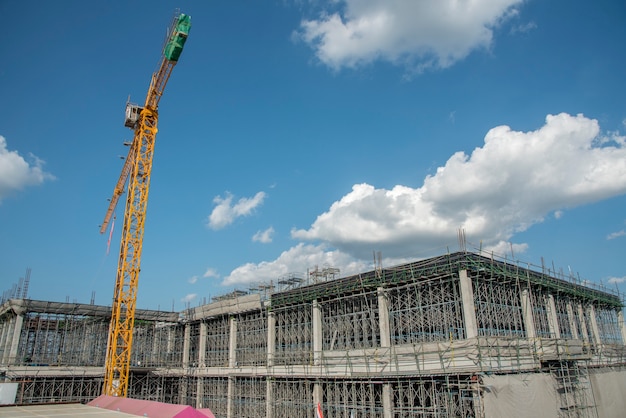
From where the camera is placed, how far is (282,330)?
1543 inches

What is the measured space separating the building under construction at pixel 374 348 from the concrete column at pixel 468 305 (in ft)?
0.19

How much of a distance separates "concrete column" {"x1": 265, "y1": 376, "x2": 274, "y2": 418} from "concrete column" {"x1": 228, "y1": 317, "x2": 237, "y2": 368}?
6598 millimetres

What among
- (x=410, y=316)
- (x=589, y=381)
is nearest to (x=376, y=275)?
(x=410, y=316)

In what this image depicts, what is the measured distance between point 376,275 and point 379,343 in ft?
15.9

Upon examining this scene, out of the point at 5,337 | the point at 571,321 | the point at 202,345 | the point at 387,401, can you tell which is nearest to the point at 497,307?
the point at 387,401

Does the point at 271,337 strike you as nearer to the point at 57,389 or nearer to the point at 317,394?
the point at 317,394

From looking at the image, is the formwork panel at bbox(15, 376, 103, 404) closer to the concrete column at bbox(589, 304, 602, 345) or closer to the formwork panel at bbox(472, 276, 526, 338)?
the formwork panel at bbox(472, 276, 526, 338)

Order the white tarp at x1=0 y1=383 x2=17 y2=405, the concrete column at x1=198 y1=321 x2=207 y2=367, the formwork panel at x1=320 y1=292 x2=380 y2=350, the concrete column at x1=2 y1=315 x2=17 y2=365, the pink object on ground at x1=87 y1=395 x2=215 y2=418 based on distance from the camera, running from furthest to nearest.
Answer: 1. the concrete column at x1=198 y1=321 x2=207 y2=367
2. the concrete column at x1=2 y1=315 x2=17 y2=365
3. the white tarp at x1=0 y1=383 x2=17 y2=405
4. the formwork panel at x1=320 y1=292 x2=380 y2=350
5. the pink object on ground at x1=87 y1=395 x2=215 y2=418

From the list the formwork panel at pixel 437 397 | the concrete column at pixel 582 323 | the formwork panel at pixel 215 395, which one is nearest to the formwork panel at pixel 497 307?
the formwork panel at pixel 437 397

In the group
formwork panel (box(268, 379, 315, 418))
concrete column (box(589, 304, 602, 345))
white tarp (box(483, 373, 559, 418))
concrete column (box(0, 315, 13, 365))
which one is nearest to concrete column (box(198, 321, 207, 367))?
formwork panel (box(268, 379, 315, 418))

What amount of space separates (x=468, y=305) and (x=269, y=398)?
18476mm

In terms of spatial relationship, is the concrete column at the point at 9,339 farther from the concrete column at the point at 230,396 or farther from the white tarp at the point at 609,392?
the white tarp at the point at 609,392

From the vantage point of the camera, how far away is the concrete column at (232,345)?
4259 centimetres

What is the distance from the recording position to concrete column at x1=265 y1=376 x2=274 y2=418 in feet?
119
